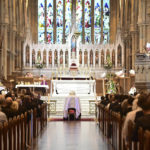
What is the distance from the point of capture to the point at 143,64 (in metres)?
21.8

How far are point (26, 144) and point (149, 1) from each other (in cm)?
1941

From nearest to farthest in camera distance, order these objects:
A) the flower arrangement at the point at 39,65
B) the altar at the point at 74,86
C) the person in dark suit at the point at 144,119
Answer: the person in dark suit at the point at 144,119 → the altar at the point at 74,86 → the flower arrangement at the point at 39,65

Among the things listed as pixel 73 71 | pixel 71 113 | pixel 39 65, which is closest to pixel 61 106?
pixel 71 113

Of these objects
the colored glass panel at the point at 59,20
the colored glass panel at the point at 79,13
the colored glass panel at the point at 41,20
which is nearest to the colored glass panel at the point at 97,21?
the colored glass panel at the point at 79,13

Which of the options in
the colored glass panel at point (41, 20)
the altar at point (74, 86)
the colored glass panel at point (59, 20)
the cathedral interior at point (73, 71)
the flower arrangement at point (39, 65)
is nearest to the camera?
the cathedral interior at point (73, 71)

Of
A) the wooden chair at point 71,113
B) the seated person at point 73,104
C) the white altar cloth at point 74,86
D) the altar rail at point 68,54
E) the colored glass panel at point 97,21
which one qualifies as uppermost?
the colored glass panel at point 97,21

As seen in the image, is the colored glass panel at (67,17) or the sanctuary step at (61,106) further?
the colored glass panel at (67,17)

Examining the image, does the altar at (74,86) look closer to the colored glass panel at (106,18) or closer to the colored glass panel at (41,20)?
the colored glass panel at (41,20)

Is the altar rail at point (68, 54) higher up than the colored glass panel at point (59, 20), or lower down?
lower down

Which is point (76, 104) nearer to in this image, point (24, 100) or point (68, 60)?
point (24, 100)

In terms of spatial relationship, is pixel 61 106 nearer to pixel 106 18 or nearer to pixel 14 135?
pixel 14 135

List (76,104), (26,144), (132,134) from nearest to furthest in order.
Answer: (132,134)
(26,144)
(76,104)

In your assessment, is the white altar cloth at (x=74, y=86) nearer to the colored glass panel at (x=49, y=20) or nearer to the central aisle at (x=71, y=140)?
the central aisle at (x=71, y=140)

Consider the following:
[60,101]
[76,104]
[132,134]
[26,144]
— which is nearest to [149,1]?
[60,101]
